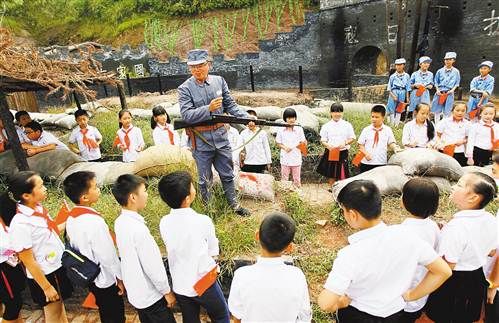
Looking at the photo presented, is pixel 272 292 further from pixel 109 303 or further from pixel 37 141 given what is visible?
pixel 37 141

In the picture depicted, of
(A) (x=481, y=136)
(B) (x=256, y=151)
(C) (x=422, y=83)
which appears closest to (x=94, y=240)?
(B) (x=256, y=151)

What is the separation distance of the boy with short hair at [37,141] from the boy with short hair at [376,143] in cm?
442

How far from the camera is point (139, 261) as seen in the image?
217 cm

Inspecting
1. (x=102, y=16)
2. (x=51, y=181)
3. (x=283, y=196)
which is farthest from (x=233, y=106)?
(x=102, y=16)

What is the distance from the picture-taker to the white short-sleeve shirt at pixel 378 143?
467cm

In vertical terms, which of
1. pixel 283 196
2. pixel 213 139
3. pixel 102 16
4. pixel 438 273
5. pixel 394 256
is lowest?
pixel 283 196

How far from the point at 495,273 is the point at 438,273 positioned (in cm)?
82

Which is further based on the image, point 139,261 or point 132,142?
point 132,142

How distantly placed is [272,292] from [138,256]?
94 cm

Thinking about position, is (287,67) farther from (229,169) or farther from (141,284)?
(141,284)

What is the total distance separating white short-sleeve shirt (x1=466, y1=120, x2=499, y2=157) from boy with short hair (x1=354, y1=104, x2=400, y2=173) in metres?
1.10

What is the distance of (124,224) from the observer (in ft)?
7.07

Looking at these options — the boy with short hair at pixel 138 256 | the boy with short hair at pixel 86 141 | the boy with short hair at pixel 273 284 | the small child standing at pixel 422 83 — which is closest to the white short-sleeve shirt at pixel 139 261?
the boy with short hair at pixel 138 256

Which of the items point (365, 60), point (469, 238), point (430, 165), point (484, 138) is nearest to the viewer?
point (469, 238)
